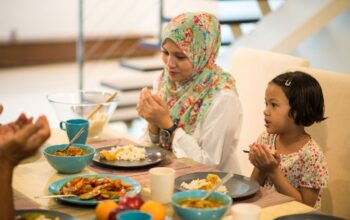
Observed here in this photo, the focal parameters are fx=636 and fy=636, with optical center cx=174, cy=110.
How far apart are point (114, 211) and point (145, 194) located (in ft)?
1.54

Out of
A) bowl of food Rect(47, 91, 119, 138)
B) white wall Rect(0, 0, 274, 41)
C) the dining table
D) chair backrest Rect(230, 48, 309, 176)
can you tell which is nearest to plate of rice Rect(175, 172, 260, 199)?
the dining table

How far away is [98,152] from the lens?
2424mm

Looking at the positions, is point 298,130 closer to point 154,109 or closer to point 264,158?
point 264,158

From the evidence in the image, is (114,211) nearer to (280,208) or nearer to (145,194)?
(145,194)

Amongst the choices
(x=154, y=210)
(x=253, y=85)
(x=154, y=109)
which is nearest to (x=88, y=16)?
(x=253, y=85)

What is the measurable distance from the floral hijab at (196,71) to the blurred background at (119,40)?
2.10m

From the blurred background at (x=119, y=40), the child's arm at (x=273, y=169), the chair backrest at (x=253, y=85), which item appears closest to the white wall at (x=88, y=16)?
the blurred background at (x=119, y=40)

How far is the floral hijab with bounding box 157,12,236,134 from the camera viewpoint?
274 cm

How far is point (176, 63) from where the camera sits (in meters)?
2.72

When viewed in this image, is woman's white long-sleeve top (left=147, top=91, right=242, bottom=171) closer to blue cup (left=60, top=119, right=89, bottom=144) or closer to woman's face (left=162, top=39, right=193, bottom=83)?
woman's face (left=162, top=39, right=193, bottom=83)

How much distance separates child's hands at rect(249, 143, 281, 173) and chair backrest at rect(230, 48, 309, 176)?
2.32ft

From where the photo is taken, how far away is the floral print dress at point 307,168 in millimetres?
2348

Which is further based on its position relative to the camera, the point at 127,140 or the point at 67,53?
the point at 67,53

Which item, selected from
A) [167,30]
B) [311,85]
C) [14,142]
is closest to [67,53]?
[167,30]
